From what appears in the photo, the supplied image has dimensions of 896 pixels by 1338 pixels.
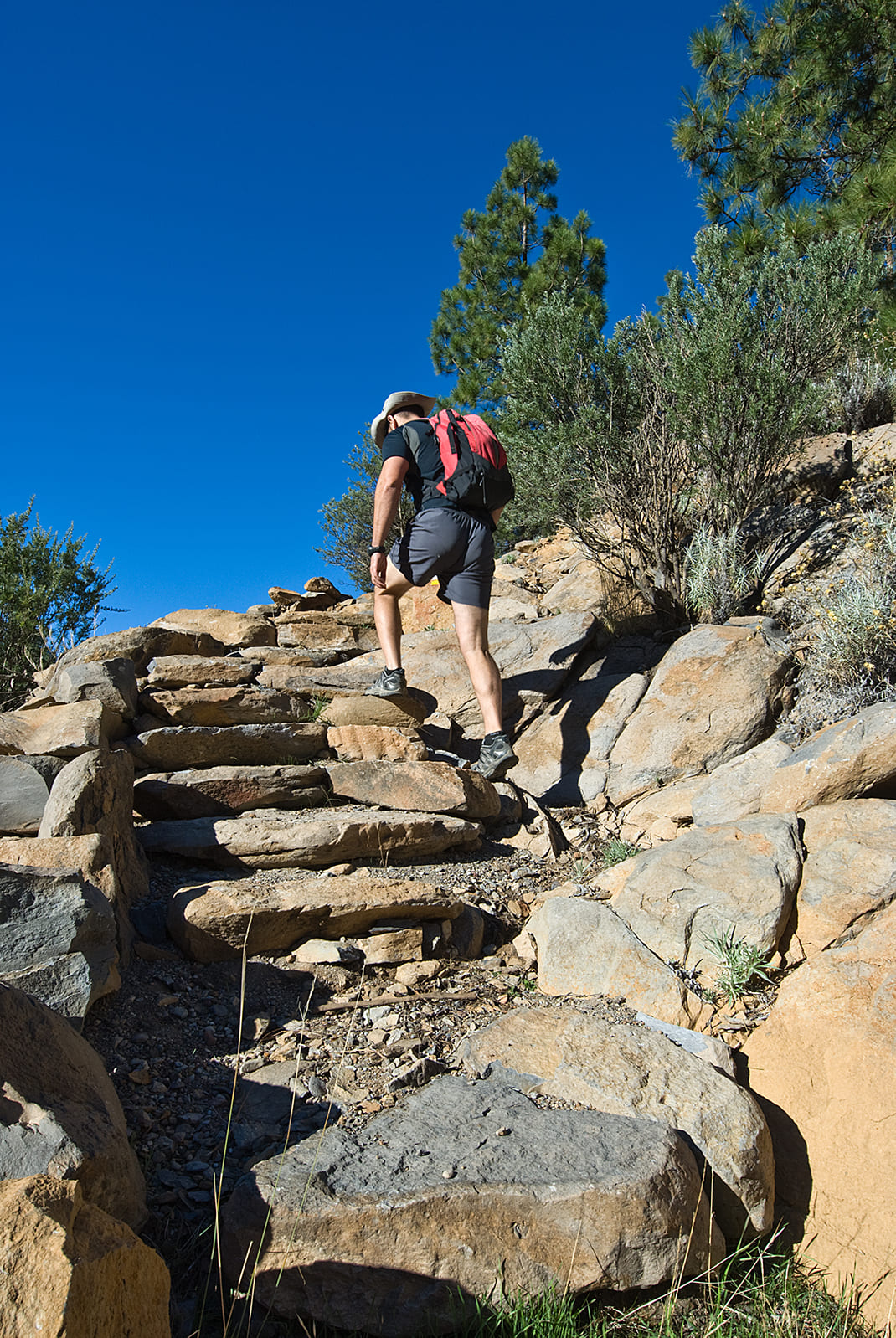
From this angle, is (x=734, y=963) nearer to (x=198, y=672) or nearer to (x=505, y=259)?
(x=198, y=672)

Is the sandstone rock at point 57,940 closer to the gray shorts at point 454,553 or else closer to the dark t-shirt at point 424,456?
the gray shorts at point 454,553

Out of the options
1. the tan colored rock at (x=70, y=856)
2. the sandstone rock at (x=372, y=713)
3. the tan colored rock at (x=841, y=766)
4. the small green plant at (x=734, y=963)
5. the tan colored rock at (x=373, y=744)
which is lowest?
the small green plant at (x=734, y=963)

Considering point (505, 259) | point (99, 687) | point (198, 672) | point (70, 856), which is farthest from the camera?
point (505, 259)

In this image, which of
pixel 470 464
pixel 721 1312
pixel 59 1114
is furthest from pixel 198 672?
pixel 721 1312

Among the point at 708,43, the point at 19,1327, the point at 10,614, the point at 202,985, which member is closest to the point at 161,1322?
the point at 19,1327

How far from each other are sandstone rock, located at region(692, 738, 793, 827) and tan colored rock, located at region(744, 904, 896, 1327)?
41.5 inches

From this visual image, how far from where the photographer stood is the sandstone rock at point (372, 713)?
17.8 feet

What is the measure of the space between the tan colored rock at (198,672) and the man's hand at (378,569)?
130cm

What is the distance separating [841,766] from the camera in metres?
3.81

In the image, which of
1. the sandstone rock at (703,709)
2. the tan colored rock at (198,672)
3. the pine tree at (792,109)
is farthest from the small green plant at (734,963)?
the pine tree at (792,109)

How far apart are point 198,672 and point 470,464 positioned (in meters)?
2.30

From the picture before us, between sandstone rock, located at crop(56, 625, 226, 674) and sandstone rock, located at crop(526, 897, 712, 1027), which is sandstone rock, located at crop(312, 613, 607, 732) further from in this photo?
sandstone rock, located at crop(526, 897, 712, 1027)

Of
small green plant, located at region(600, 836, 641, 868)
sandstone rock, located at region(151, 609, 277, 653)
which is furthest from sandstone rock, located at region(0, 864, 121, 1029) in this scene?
sandstone rock, located at region(151, 609, 277, 653)

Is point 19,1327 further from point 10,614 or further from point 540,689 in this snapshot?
point 10,614
